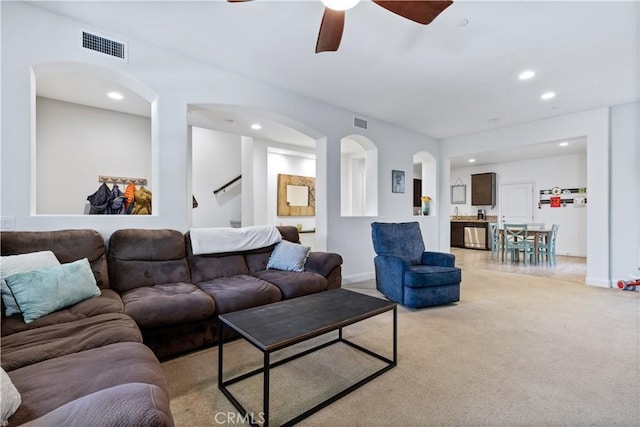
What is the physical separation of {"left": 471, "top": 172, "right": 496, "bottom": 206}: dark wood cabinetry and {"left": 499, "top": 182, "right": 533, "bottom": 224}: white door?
261 mm

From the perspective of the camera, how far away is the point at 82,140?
416 cm

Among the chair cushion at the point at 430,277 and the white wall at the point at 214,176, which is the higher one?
the white wall at the point at 214,176

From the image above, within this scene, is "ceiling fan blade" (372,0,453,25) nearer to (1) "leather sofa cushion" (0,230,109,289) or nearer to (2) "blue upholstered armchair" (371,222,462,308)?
(2) "blue upholstered armchair" (371,222,462,308)

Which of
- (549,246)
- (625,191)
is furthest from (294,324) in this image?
(549,246)

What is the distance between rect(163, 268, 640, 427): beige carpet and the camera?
5.09ft

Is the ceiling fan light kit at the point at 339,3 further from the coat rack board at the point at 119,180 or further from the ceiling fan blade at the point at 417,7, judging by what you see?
the coat rack board at the point at 119,180

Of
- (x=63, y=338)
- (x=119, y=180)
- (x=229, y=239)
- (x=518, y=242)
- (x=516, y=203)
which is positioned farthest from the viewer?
(x=516, y=203)

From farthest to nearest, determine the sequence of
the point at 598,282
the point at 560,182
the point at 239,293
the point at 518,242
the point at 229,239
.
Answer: the point at 560,182, the point at 518,242, the point at 598,282, the point at 229,239, the point at 239,293

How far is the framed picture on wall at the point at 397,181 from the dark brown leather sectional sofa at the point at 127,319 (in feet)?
7.60

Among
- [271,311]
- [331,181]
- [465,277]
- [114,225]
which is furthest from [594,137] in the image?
[114,225]

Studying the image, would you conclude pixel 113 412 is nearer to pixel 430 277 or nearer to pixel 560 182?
pixel 430 277

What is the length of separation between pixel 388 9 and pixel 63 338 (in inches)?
99.7

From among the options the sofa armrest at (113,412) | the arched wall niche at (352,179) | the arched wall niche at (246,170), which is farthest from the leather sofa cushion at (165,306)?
the arched wall niche at (352,179)

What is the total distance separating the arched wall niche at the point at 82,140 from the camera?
3.76 metres
